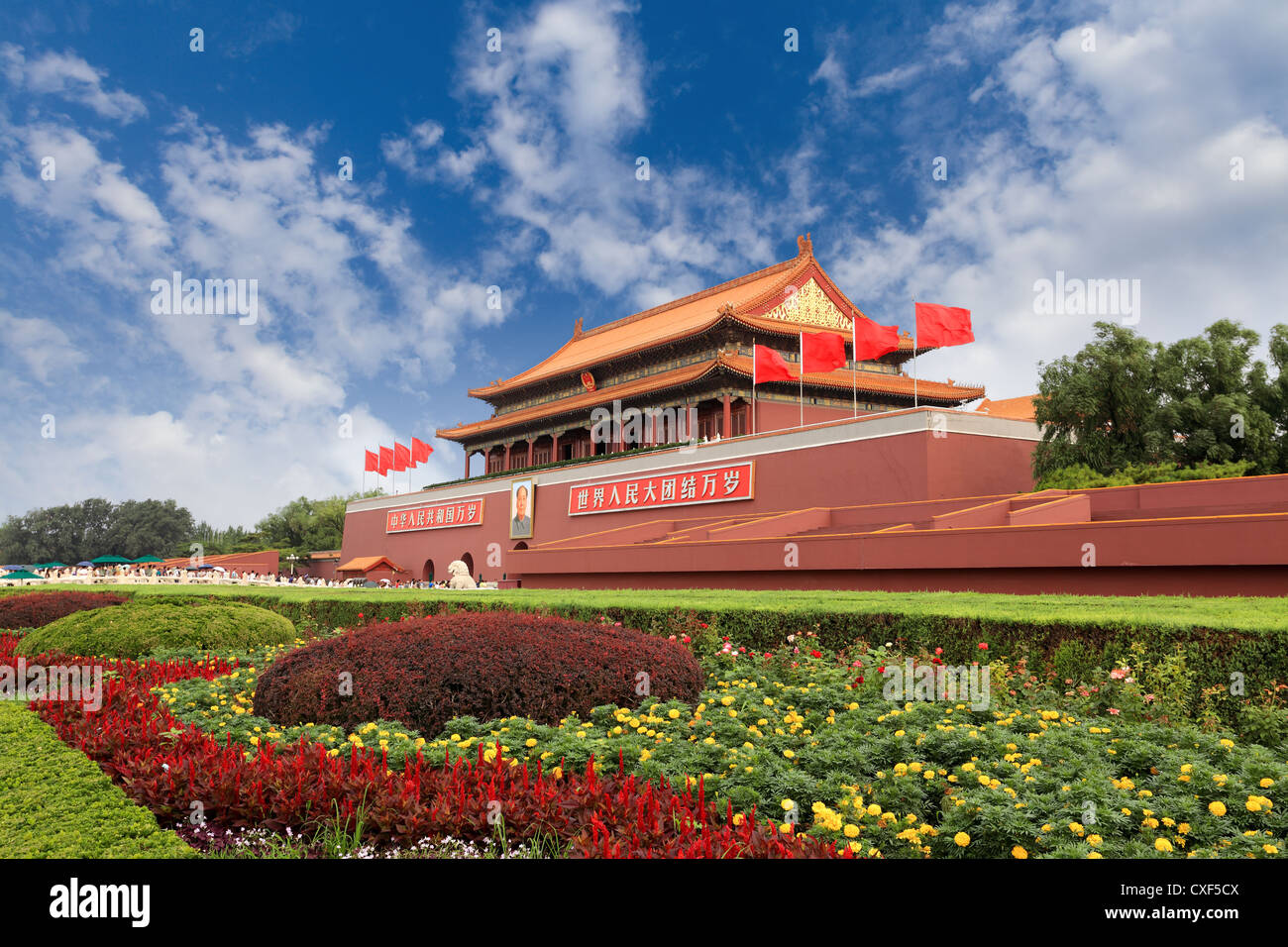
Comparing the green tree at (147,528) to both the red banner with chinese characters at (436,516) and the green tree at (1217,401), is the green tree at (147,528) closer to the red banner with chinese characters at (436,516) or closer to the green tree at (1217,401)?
the red banner with chinese characters at (436,516)

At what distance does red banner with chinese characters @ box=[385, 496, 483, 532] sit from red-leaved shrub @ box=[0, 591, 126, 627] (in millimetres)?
18652

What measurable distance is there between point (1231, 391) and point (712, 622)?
1525 centimetres

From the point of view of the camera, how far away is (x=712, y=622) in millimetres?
8125

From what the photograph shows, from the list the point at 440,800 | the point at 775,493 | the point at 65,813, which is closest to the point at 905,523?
the point at 775,493

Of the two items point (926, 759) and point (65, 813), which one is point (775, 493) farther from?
point (65, 813)

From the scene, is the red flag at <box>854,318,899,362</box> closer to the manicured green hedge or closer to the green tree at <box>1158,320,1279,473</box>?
the green tree at <box>1158,320,1279,473</box>

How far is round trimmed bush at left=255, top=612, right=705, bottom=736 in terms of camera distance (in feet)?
17.1

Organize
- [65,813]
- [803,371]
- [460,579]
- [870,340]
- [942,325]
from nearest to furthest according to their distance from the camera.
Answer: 1. [65,813]
2. [942,325]
3. [870,340]
4. [803,371]
5. [460,579]

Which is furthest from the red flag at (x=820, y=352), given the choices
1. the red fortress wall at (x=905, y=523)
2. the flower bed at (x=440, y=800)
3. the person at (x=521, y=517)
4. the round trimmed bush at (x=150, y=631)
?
the flower bed at (x=440, y=800)

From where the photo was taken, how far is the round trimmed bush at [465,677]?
522 cm

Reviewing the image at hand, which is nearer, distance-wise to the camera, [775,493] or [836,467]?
[836,467]

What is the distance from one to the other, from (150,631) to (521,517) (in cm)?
2055

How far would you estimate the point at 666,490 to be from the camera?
76.3ft

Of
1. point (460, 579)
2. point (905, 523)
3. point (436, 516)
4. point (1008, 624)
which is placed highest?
point (436, 516)
